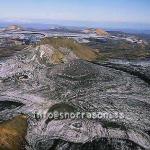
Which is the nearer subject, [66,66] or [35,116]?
[35,116]

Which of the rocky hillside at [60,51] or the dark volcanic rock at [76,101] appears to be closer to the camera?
the dark volcanic rock at [76,101]

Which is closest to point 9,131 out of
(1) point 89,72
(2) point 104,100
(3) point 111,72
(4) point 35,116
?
(4) point 35,116

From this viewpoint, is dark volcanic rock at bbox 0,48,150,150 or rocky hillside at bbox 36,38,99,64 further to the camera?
rocky hillside at bbox 36,38,99,64

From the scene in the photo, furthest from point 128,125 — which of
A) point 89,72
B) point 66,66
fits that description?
point 66,66

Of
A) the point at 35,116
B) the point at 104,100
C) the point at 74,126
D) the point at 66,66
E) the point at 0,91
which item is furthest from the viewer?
the point at 66,66

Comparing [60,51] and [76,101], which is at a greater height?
[76,101]

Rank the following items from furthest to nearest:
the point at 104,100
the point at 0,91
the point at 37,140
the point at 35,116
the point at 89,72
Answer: the point at 89,72 → the point at 0,91 → the point at 104,100 → the point at 35,116 → the point at 37,140

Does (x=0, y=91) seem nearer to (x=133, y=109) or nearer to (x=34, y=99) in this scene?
(x=34, y=99)

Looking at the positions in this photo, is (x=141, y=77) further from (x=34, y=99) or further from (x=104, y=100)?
(x=34, y=99)

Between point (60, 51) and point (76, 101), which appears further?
point (60, 51)
